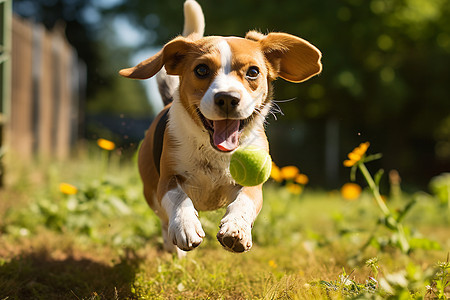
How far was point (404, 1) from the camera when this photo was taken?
37.3ft

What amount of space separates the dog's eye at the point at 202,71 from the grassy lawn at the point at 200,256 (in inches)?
35.5

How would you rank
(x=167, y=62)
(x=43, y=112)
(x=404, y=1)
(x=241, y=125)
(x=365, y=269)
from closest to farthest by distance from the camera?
(x=241, y=125)
(x=167, y=62)
(x=365, y=269)
(x=43, y=112)
(x=404, y=1)

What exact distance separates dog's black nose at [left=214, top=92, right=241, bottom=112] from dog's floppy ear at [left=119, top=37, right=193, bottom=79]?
53cm

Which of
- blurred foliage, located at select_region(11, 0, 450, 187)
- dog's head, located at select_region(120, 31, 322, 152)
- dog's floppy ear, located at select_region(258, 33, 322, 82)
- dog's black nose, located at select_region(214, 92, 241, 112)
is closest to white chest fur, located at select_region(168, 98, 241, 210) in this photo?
dog's head, located at select_region(120, 31, 322, 152)

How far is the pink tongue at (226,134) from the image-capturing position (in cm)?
243

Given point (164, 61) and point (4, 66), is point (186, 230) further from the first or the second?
point (4, 66)

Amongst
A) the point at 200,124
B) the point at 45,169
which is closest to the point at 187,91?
the point at 200,124

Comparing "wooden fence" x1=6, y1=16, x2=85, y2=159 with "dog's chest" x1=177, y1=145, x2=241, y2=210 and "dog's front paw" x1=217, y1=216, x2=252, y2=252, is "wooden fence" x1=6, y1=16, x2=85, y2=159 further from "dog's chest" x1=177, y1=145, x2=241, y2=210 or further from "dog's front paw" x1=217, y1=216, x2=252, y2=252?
"dog's front paw" x1=217, y1=216, x2=252, y2=252

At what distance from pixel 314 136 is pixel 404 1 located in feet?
13.3

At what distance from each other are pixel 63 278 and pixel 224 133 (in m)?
1.42

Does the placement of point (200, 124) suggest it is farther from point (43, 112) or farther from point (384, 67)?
point (384, 67)

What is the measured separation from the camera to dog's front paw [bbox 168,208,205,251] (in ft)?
6.99

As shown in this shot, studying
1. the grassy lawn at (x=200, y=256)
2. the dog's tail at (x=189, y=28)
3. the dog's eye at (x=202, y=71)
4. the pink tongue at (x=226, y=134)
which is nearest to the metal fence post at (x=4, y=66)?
the grassy lawn at (x=200, y=256)

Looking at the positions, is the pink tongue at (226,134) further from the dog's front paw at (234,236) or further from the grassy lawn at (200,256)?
the grassy lawn at (200,256)
